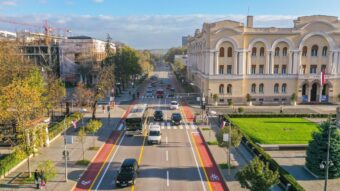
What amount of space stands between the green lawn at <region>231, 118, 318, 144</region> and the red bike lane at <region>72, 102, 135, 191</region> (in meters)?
18.9

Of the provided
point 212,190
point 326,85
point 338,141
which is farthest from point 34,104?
point 326,85

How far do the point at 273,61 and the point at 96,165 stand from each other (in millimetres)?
51063

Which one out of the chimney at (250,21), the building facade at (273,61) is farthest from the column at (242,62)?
the chimney at (250,21)

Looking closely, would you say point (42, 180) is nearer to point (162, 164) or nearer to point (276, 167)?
point (162, 164)

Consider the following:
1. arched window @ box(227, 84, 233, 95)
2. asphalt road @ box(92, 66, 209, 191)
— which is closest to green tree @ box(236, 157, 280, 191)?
asphalt road @ box(92, 66, 209, 191)

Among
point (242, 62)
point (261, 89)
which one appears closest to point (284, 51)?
point (261, 89)

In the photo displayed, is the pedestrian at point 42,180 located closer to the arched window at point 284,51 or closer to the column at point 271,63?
the column at point 271,63

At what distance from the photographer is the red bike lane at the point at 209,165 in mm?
29338

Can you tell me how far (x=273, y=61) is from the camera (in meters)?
72.5

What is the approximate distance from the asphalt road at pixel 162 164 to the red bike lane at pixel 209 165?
0.63m

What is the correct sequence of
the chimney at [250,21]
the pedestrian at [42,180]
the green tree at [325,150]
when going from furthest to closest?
1. the chimney at [250,21]
2. the green tree at [325,150]
3. the pedestrian at [42,180]

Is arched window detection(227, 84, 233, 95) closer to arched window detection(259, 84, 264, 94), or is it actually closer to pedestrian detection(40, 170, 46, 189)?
arched window detection(259, 84, 264, 94)

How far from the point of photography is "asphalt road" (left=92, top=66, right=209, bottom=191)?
1158 inches

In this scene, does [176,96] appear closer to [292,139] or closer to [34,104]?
[292,139]
